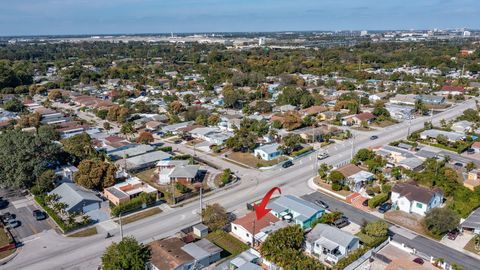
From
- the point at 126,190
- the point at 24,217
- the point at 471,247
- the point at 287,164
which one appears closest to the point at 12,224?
the point at 24,217

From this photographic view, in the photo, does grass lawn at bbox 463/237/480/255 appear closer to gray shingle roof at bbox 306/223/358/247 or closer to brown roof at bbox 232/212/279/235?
gray shingle roof at bbox 306/223/358/247

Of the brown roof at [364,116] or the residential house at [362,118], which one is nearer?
the residential house at [362,118]

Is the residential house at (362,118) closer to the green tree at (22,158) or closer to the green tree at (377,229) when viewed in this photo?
the green tree at (377,229)

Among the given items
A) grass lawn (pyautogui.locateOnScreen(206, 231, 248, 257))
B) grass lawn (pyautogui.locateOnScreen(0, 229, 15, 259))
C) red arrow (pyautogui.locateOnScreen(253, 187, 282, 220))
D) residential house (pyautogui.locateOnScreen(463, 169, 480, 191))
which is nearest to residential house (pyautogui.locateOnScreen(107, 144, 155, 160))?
grass lawn (pyautogui.locateOnScreen(0, 229, 15, 259))

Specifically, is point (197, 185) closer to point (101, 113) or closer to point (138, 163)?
point (138, 163)

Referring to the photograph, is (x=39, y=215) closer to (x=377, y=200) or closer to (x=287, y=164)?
(x=287, y=164)

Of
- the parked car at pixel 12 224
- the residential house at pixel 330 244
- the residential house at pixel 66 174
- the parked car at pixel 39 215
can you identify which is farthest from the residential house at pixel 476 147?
the parked car at pixel 12 224

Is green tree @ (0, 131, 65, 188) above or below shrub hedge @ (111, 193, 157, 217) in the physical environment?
above
